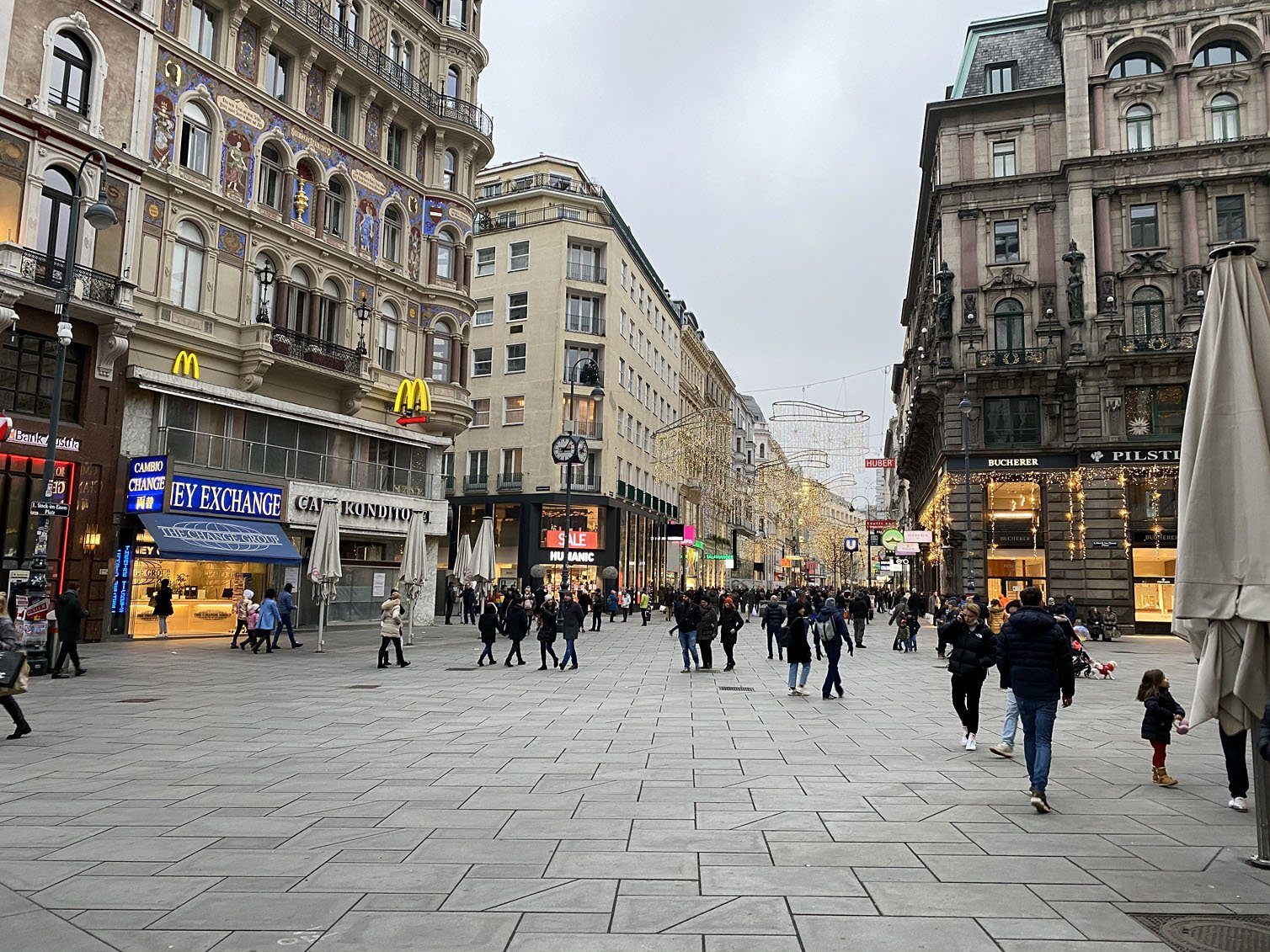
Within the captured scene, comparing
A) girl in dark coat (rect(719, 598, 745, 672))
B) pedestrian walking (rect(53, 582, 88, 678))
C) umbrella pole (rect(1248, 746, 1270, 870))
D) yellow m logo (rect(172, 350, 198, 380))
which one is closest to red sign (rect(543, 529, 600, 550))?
yellow m logo (rect(172, 350, 198, 380))

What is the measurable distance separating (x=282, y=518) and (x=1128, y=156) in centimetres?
3914

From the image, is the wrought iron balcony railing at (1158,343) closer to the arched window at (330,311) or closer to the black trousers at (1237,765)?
the arched window at (330,311)

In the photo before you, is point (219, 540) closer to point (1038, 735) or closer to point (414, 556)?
point (414, 556)

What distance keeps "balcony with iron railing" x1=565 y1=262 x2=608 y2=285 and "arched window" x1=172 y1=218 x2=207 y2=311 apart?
30.5m

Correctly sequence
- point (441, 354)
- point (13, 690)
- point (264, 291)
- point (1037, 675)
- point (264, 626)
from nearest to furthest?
point (1037, 675)
point (13, 690)
point (264, 626)
point (264, 291)
point (441, 354)

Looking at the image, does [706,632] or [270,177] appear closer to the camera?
[706,632]

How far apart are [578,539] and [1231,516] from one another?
161 ft

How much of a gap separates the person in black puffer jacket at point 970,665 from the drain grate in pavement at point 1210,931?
5523 mm

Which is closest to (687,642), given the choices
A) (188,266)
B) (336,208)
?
(188,266)

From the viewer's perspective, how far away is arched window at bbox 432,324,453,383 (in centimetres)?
3750

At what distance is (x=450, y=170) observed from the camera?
38969 mm

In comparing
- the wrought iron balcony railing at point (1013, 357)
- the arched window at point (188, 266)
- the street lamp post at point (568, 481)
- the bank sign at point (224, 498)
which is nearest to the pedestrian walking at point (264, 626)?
the bank sign at point (224, 498)

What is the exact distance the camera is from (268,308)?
30.2 m

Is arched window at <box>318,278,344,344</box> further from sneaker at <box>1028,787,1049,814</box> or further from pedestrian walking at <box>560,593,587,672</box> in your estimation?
sneaker at <box>1028,787,1049,814</box>
